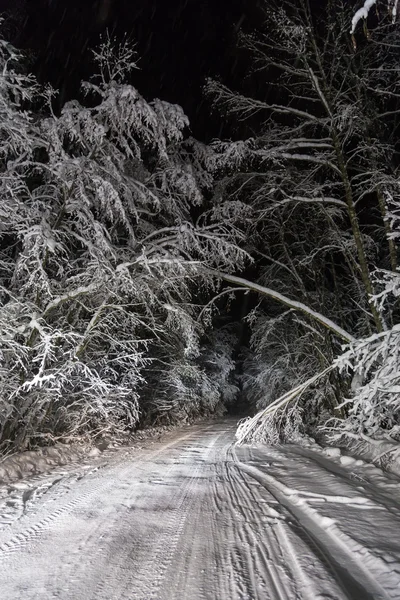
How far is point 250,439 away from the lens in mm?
8273

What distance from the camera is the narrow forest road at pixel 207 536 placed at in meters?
2.78

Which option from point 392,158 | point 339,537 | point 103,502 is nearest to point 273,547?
point 339,537

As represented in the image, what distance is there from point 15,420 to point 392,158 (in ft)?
30.8

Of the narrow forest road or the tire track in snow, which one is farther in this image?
the narrow forest road

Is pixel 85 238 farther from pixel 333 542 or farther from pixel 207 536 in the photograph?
pixel 333 542

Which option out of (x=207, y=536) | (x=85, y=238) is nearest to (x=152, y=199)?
(x=85, y=238)

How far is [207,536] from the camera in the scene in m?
3.58

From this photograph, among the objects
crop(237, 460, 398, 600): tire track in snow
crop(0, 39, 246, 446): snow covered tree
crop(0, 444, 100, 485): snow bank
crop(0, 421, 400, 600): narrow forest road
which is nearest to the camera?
crop(237, 460, 398, 600): tire track in snow

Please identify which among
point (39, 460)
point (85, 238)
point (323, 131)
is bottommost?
point (39, 460)

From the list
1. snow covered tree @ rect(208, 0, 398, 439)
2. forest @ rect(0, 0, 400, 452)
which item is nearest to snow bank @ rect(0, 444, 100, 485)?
forest @ rect(0, 0, 400, 452)

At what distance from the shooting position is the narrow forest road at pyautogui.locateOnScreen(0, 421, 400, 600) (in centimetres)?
278

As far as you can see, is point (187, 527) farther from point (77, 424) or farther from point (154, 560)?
point (77, 424)

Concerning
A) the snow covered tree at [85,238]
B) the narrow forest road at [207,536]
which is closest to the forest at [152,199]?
the snow covered tree at [85,238]

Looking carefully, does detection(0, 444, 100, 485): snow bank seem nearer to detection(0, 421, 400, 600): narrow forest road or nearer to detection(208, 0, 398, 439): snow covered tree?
detection(0, 421, 400, 600): narrow forest road
